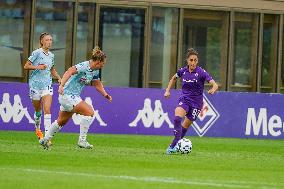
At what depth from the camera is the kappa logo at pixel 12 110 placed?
2700 cm

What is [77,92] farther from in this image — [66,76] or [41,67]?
[41,67]

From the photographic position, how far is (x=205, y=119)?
28.8 m

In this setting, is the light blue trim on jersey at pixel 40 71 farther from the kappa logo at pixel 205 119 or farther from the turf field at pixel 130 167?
the kappa logo at pixel 205 119

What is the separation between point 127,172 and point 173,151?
5.15m

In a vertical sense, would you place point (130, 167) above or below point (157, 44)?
below

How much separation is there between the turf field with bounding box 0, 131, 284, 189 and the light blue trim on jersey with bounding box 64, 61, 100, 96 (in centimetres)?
110

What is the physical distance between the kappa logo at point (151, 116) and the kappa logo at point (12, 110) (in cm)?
297

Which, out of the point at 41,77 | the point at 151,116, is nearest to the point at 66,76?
the point at 41,77

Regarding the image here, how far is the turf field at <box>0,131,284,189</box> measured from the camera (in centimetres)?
1284

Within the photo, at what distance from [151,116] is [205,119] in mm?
1546

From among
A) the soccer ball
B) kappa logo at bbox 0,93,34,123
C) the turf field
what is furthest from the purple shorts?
kappa logo at bbox 0,93,34,123

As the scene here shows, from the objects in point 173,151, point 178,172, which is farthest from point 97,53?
point 178,172

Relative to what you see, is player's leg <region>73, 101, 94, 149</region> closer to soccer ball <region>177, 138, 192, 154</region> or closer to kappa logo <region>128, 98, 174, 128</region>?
soccer ball <region>177, 138, 192, 154</region>

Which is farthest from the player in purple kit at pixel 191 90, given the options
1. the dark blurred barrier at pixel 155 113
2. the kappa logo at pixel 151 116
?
the kappa logo at pixel 151 116
